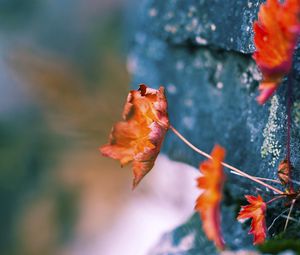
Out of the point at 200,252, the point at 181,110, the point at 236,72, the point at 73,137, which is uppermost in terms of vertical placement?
the point at 236,72

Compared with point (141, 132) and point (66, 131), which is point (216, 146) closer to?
point (141, 132)

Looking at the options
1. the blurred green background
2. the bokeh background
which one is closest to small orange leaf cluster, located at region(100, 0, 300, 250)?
the bokeh background

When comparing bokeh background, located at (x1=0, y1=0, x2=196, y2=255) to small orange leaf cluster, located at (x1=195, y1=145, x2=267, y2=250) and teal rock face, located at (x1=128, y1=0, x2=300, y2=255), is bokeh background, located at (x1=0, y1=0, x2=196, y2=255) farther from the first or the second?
small orange leaf cluster, located at (x1=195, y1=145, x2=267, y2=250)

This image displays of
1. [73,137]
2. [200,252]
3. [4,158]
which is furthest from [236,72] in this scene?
[4,158]

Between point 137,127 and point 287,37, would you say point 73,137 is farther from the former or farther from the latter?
point 287,37

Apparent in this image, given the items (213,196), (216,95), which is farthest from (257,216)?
(216,95)
